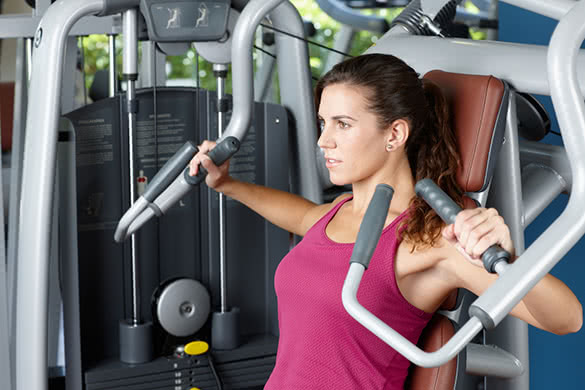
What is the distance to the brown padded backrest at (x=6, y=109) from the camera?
6.95m

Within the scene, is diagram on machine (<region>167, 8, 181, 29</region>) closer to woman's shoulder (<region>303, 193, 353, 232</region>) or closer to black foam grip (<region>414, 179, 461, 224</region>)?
woman's shoulder (<region>303, 193, 353, 232</region>)

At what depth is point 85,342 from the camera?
6.53ft

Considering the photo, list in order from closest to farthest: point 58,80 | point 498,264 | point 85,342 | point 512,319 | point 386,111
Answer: point 498,264 < point 386,111 < point 512,319 < point 58,80 < point 85,342

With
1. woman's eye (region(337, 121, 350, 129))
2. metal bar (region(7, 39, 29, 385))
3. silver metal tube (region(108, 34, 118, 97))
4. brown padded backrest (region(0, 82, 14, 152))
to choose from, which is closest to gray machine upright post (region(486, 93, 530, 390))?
woman's eye (region(337, 121, 350, 129))

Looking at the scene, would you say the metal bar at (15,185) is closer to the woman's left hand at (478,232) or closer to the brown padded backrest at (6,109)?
the woman's left hand at (478,232)

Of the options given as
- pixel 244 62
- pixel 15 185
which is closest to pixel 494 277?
pixel 244 62

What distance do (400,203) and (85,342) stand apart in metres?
1.03

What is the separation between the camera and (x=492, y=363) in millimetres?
1493

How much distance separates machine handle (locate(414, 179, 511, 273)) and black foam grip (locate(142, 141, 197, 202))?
0.72 m

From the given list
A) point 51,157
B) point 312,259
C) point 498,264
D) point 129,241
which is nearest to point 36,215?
point 51,157

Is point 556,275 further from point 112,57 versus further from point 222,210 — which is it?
point 112,57

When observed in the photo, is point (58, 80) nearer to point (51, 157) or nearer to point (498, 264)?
point (51, 157)

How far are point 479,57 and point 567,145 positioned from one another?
53 centimetres

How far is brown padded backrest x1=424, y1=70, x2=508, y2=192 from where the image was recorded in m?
1.38
